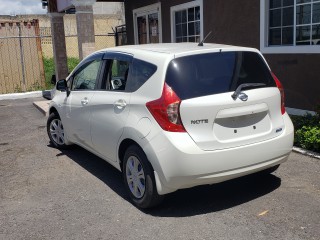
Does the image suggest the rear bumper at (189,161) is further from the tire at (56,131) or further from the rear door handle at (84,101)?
the tire at (56,131)

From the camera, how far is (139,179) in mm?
3883

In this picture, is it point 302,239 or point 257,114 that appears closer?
point 302,239

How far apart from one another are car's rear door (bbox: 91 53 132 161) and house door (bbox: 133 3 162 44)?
750cm

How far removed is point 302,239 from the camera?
318 cm

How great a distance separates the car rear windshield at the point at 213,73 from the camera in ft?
11.7

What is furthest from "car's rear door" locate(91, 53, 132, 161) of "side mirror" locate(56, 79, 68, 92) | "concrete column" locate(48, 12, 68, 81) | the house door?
"concrete column" locate(48, 12, 68, 81)

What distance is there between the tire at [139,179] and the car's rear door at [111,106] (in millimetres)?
286

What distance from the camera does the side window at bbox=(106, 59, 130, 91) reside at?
168 inches

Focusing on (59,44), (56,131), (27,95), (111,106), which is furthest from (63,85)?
(27,95)

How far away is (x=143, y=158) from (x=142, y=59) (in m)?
1.08

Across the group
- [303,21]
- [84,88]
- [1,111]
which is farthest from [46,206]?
[1,111]

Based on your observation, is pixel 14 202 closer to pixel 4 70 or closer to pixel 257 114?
pixel 257 114

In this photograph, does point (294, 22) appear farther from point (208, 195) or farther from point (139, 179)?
point (139, 179)

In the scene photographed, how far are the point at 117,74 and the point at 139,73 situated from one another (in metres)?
0.64
